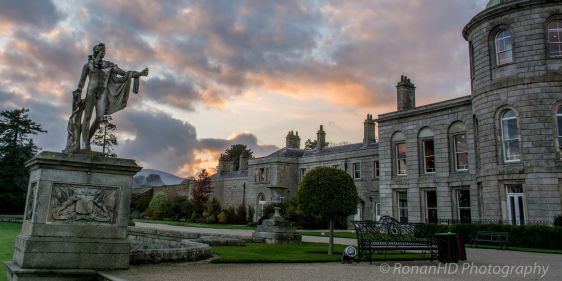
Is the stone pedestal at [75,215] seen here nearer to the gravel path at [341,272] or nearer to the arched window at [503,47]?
the gravel path at [341,272]

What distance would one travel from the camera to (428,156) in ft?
93.9

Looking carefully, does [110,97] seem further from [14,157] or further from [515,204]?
[14,157]

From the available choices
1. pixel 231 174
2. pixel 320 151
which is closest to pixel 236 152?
pixel 231 174

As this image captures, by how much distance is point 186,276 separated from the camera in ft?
26.3

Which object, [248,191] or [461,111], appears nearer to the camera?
[461,111]

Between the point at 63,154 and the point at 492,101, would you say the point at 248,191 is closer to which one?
the point at 492,101

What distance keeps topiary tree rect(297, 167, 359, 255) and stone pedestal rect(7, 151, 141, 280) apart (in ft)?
21.7

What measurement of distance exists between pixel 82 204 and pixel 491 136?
19988 mm

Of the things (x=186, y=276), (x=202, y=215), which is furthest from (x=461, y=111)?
(x=202, y=215)

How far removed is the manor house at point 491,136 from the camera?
68.3 ft

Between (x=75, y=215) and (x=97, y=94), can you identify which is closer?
(x=75, y=215)

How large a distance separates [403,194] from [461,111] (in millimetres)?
6839

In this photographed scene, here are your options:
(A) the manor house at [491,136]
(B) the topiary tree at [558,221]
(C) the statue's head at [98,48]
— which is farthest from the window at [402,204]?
(C) the statue's head at [98,48]

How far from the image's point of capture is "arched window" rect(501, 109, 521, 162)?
21681mm
